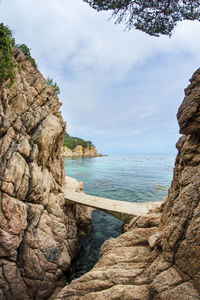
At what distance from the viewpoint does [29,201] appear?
32.3 feet

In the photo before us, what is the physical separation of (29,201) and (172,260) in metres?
9.07

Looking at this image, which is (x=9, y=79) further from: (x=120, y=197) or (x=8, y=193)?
(x=120, y=197)

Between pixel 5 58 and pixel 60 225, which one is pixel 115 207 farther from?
pixel 5 58

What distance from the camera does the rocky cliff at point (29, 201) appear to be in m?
8.23

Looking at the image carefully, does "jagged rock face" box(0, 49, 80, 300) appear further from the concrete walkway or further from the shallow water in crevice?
the concrete walkway

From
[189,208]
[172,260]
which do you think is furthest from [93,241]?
[189,208]

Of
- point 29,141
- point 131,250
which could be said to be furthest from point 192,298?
point 29,141

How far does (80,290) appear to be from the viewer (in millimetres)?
4512

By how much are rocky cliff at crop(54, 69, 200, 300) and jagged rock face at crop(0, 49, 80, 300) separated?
537 centimetres

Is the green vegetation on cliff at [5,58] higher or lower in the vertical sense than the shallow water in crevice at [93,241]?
higher

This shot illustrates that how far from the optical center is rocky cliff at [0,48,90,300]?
823 centimetres

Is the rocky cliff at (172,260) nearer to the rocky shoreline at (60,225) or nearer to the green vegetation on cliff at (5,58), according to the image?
the rocky shoreline at (60,225)

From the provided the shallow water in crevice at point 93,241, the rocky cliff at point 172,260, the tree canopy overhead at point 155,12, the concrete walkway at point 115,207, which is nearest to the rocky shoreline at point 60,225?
the rocky cliff at point 172,260

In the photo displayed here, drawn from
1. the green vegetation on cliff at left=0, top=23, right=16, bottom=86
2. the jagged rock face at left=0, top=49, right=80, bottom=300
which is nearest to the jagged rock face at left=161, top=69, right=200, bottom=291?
the jagged rock face at left=0, top=49, right=80, bottom=300
